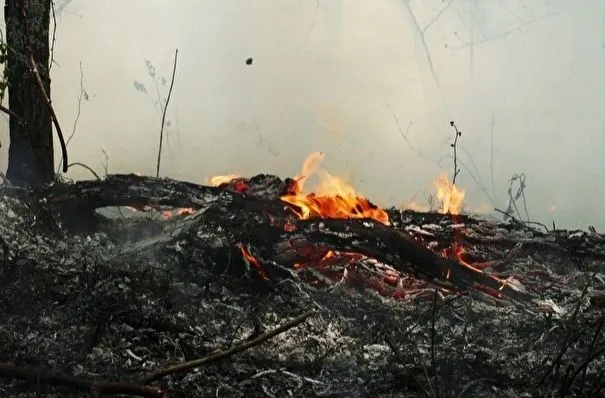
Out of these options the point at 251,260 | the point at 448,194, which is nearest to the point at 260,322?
the point at 251,260

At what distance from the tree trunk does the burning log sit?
59cm

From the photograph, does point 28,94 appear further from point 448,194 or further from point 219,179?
point 448,194

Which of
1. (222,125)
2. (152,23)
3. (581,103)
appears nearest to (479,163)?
(581,103)

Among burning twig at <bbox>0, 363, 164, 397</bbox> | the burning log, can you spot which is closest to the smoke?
the burning log

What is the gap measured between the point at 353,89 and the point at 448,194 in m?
1.60

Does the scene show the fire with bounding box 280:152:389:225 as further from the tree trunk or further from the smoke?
the tree trunk

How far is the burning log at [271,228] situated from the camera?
438 centimetres

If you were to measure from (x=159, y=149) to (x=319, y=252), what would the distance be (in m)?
3.24

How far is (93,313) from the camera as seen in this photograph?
11.6ft

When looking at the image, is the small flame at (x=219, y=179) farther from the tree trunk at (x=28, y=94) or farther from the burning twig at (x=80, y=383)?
the burning twig at (x=80, y=383)

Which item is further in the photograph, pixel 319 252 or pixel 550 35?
pixel 550 35

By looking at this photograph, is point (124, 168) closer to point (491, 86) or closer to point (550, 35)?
point (491, 86)

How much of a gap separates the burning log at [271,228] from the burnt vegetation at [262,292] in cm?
1

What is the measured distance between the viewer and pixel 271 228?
4457mm
